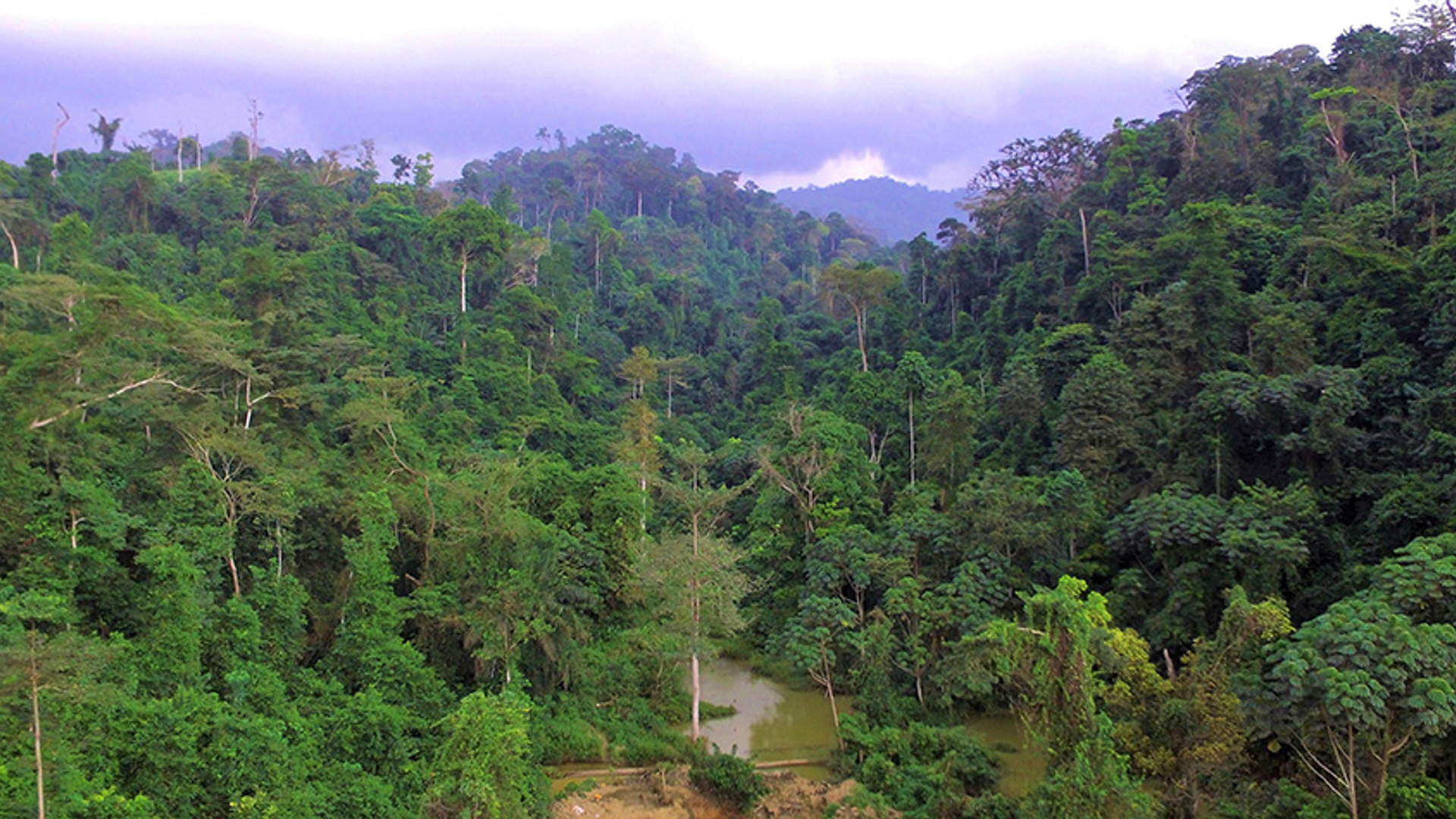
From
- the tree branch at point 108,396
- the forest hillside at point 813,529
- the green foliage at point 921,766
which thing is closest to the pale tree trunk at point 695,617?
the forest hillside at point 813,529

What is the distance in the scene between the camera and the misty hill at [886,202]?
480 ft

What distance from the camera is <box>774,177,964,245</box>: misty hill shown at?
146 metres

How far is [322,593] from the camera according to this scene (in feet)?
50.7

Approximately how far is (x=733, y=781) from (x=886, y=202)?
158 metres

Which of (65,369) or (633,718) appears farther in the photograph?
(633,718)

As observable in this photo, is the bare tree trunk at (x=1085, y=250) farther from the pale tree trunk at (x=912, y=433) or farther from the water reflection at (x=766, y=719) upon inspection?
the water reflection at (x=766, y=719)

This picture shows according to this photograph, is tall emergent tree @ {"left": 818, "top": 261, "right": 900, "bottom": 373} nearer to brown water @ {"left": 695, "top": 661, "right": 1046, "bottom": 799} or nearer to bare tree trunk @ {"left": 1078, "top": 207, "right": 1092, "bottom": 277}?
bare tree trunk @ {"left": 1078, "top": 207, "right": 1092, "bottom": 277}

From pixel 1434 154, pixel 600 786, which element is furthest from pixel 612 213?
pixel 600 786

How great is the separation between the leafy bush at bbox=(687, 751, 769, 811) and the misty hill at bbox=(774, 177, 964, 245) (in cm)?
12953

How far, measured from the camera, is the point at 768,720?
16328mm

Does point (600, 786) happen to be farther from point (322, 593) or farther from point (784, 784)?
point (322, 593)

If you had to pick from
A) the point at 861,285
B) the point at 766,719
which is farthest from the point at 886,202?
the point at 766,719

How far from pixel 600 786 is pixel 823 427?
10.7 meters

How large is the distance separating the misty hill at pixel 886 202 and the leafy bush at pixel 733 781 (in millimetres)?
129531
